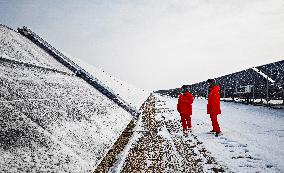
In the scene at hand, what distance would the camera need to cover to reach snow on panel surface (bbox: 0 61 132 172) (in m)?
2.16

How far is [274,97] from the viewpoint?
13.0 metres

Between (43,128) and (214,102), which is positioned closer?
(43,128)

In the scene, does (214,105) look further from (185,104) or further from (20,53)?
(20,53)

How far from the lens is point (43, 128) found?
8.98 feet

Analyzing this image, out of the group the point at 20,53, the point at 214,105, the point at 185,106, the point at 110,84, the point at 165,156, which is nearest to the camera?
the point at 165,156

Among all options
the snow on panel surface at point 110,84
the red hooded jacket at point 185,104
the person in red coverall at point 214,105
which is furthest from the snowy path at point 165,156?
the snow on panel surface at point 110,84

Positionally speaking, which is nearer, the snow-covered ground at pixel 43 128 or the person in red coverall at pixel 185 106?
the snow-covered ground at pixel 43 128

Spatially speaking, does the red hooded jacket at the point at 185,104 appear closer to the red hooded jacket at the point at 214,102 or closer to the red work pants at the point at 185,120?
the red work pants at the point at 185,120

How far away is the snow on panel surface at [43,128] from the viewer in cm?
216

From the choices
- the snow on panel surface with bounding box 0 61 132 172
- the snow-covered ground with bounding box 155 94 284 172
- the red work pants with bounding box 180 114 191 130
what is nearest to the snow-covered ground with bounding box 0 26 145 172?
the snow on panel surface with bounding box 0 61 132 172

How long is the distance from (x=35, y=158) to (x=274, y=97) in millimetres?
12864

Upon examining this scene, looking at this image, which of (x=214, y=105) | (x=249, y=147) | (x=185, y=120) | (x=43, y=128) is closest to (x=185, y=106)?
(x=185, y=120)

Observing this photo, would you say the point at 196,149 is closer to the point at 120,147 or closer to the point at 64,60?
the point at 120,147

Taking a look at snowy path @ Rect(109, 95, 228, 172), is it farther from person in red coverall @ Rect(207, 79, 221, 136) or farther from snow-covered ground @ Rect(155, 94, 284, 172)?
person in red coverall @ Rect(207, 79, 221, 136)
